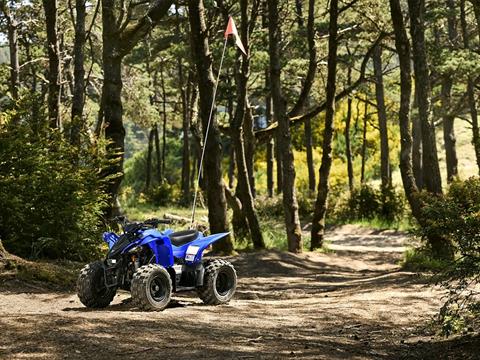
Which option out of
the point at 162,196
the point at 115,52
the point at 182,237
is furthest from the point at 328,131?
the point at 162,196

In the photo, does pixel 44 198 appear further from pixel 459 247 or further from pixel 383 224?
pixel 383 224

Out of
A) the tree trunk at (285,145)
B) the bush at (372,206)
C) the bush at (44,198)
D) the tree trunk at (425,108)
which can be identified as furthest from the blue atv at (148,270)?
the bush at (372,206)

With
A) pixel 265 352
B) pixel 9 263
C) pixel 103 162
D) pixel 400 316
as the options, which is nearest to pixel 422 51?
pixel 103 162

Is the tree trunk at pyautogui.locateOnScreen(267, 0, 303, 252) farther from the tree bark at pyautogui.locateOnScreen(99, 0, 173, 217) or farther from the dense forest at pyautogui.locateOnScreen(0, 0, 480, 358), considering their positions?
the tree bark at pyautogui.locateOnScreen(99, 0, 173, 217)

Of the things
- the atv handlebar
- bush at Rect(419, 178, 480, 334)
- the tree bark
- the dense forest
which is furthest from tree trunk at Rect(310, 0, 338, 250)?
bush at Rect(419, 178, 480, 334)

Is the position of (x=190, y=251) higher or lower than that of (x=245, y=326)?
higher

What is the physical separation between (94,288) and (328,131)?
443 inches

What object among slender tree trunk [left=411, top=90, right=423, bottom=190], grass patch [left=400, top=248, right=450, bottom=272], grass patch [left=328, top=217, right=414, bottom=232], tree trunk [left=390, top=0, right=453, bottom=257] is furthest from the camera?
Answer: slender tree trunk [left=411, top=90, right=423, bottom=190]

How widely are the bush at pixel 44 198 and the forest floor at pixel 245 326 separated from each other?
2110 millimetres

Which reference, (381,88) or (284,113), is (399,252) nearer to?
(284,113)

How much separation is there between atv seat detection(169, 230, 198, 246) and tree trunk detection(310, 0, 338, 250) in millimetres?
9776

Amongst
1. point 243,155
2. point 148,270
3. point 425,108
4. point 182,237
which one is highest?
point 425,108

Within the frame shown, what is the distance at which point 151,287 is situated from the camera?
293 inches

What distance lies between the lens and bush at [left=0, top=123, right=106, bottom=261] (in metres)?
10.7
